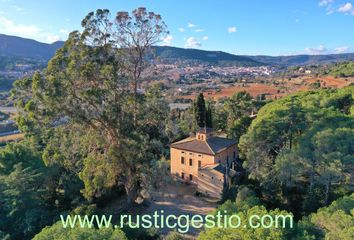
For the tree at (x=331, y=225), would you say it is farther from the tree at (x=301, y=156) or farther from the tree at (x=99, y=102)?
the tree at (x=99, y=102)

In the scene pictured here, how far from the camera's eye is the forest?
16.6 meters

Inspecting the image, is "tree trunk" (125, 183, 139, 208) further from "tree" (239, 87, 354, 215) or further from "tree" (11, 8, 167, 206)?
Result: "tree" (239, 87, 354, 215)

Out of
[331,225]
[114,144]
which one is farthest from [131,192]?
[331,225]

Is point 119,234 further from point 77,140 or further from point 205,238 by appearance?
point 77,140

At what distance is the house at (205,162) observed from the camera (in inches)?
922

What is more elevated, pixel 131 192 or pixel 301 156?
pixel 301 156

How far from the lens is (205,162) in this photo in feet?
83.0

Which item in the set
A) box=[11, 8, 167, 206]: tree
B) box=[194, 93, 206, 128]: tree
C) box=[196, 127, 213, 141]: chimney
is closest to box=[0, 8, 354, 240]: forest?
box=[11, 8, 167, 206]: tree

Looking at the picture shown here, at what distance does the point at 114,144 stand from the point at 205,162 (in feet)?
31.1

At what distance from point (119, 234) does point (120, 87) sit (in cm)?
971

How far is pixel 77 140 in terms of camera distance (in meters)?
18.0

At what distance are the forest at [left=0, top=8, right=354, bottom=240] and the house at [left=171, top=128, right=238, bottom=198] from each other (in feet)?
6.51

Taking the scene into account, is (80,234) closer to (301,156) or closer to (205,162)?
(301,156)

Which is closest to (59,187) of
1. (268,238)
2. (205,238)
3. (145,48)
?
(145,48)
